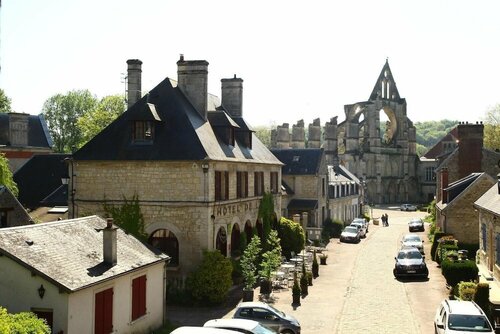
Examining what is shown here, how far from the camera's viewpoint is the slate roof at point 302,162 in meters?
48.4

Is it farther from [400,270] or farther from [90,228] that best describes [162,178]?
[400,270]

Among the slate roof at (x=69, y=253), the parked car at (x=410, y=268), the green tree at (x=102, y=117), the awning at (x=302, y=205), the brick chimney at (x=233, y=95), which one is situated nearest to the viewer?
the slate roof at (x=69, y=253)

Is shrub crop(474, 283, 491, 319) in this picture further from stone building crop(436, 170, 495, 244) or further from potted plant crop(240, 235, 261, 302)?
stone building crop(436, 170, 495, 244)

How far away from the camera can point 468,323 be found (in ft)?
53.1

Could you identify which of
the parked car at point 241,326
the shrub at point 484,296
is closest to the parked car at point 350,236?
the shrub at point 484,296

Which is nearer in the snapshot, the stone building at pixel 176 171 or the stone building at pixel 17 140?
the stone building at pixel 176 171

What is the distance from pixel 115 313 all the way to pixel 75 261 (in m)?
1.97

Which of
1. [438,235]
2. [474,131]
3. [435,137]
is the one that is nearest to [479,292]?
[438,235]

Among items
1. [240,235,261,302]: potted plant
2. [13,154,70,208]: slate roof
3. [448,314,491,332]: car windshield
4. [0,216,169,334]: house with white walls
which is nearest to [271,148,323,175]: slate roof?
[13,154,70,208]: slate roof

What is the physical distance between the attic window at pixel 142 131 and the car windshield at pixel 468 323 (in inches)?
600

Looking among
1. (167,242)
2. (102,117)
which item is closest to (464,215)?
(167,242)

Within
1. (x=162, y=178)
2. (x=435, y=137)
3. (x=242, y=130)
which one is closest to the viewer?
(x=162, y=178)

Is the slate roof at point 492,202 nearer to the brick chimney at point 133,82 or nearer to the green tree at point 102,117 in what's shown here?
the brick chimney at point 133,82

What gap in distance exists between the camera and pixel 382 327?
1978cm
